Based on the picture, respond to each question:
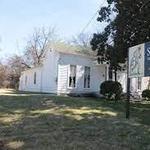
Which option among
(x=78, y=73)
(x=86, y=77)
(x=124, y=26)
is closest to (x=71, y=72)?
(x=78, y=73)

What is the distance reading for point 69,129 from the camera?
1430 centimetres

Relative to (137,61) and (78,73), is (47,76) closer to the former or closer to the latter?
(78,73)

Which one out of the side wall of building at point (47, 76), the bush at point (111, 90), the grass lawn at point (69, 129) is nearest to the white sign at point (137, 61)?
the grass lawn at point (69, 129)

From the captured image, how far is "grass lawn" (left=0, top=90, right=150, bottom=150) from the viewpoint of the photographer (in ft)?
39.7

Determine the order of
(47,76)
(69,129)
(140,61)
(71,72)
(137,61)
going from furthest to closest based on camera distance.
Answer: (47,76) → (71,72) → (137,61) → (140,61) → (69,129)

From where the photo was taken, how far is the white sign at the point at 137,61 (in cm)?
1667

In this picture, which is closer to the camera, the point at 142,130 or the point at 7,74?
the point at 142,130

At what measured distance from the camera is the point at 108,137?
42.9ft

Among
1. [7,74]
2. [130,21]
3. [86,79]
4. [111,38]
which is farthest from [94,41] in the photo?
[7,74]

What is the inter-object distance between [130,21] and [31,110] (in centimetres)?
951

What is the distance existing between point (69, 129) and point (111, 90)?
17561mm

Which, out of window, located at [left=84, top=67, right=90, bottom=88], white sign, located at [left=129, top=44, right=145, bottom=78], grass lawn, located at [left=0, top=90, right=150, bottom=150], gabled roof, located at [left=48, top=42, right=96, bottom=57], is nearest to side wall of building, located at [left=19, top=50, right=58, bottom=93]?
gabled roof, located at [left=48, top=42, right=96, bottom=57]

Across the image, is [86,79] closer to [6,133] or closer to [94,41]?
[94,41]

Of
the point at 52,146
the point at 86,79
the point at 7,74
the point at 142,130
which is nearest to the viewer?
the point at 52,146
